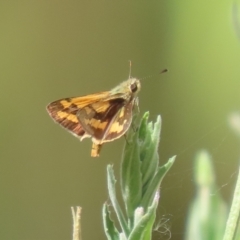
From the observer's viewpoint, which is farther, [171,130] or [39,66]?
[171,130]

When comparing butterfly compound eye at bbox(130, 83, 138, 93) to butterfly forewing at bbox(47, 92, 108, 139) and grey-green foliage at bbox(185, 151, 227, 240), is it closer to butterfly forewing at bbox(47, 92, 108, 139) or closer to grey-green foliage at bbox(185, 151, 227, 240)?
butterfly forewing at bbox(47, 92, 108, 139)

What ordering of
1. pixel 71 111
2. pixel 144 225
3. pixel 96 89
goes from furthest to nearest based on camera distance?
pixel 96 89, pixel 71 111, pixel 144 225

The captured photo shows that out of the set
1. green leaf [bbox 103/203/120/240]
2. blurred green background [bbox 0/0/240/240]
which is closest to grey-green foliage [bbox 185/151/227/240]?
blurred green background [bbox 0/0/240/240]

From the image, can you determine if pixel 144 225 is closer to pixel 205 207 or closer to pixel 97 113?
pixel 97 113

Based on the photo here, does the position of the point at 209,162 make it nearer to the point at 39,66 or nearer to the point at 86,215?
the point at 86,215

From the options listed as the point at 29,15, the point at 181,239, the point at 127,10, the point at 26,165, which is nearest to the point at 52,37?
the point at 29,15

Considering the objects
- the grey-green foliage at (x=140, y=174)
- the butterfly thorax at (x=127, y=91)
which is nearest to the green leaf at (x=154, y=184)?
the grey-green foliage at (x=140, y=174)

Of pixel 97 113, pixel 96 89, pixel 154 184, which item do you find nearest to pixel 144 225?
pixel 154 184
